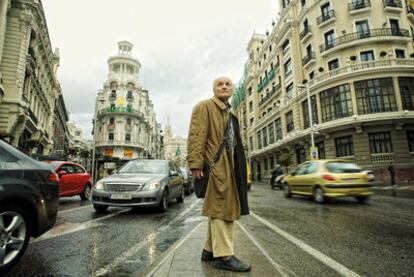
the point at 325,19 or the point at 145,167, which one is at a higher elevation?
the point at 325,19

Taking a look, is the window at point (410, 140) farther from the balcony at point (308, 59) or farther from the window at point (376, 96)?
the balcony at point (308, 59)

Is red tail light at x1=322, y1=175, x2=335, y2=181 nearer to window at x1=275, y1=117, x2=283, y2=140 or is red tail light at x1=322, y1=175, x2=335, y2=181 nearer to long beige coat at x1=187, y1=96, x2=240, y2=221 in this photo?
long beige coat at x1=187, y1=96, x2=240, y2=221

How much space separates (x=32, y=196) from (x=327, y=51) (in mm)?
27643

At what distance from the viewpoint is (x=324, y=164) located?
29.5 feet

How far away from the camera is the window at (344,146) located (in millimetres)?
22141

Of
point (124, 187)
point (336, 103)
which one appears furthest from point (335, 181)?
point (336, 103)

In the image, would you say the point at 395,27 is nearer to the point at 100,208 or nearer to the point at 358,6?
the point at 358,6

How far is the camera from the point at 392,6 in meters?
24.1

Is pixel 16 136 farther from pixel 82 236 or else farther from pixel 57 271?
pixel 57 271

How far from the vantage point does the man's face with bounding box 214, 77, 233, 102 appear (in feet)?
9.70

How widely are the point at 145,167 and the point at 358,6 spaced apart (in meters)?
27.5

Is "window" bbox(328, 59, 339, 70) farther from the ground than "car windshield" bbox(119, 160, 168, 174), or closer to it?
farther from the ground

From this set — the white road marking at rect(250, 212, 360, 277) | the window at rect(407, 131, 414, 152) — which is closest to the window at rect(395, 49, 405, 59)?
the window at rect(407, 131, 414, 152)

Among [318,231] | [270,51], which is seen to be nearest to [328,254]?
[318,231]
